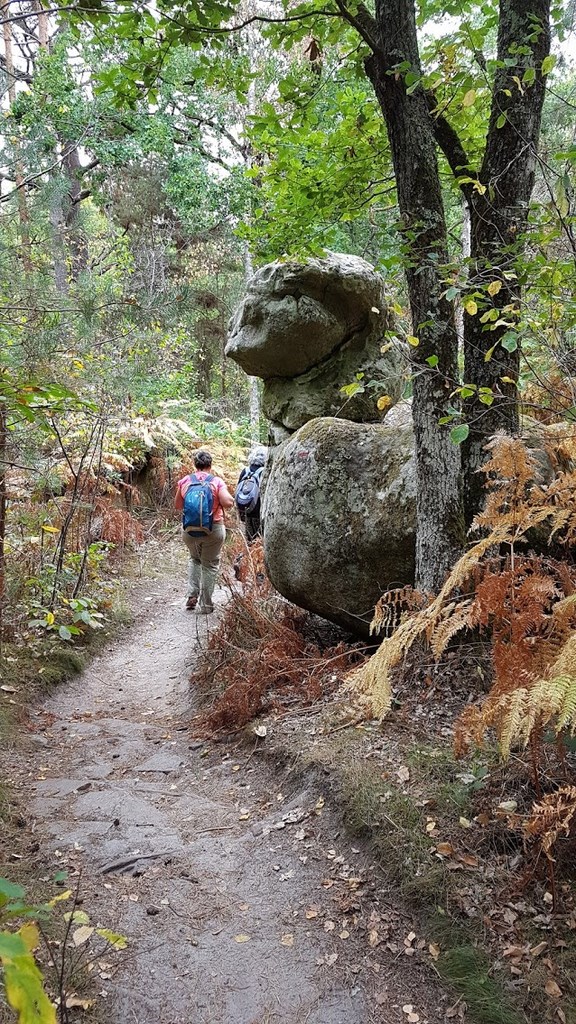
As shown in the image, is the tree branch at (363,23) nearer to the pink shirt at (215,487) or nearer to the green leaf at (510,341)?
the green leaf at (510,341)

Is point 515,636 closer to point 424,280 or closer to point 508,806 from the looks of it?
point 508,806

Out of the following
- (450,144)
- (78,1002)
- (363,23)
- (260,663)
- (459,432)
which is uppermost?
(363,23)

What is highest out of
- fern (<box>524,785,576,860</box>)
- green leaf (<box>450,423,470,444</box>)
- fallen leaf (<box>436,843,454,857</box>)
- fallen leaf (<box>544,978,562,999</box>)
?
green leaf (<box>450,423,470,444</box>)

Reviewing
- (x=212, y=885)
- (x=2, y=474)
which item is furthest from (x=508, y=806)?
(x=2, y=474)

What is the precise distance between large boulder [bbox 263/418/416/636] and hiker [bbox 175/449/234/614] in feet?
6.95

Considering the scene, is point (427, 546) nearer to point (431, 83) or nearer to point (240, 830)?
point (240, 830)

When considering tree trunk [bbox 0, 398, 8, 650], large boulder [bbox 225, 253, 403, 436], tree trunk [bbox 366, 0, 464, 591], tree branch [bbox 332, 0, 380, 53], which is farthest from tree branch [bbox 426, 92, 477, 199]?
tree trunk [bbox 0, 398, 8, 650]

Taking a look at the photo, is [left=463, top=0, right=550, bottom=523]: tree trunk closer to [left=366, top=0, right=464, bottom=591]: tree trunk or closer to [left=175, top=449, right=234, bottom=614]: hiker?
[left=366, top=0, right=464, bottom=591]: tree trunk

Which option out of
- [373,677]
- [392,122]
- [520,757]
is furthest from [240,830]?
[392,122]

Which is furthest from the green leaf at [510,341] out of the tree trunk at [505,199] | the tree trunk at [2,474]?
the tree trunk at [2,474]

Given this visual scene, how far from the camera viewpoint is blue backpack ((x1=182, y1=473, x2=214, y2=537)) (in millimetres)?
7895

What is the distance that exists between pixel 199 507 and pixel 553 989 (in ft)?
20.7

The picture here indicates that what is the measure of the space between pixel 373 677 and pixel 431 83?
395 centimetres

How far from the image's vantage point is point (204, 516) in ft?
26.1
